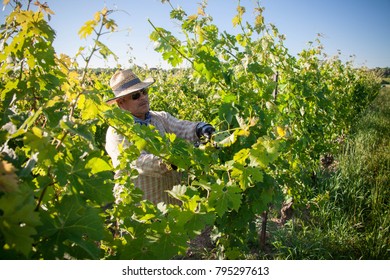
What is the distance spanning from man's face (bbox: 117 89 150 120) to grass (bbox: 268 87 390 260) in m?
2.11

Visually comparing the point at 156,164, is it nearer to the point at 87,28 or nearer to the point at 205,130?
the point at 205,130

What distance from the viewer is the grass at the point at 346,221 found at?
3100 mm

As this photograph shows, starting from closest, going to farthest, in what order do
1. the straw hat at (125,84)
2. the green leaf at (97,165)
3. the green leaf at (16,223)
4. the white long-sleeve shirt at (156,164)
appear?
the green leaf at (16,223)
the green leaf at (97,165)
the white long-sleeve shirt at (156,164)
the straw hat at (125,84)

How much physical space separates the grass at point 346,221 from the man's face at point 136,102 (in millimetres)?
2111

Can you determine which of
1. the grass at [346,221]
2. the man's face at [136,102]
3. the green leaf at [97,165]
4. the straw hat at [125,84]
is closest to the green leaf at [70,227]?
the green leaf at [97,165]

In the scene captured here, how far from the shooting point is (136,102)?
293 cm

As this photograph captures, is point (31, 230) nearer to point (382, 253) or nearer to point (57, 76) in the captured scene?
point (57, 76)

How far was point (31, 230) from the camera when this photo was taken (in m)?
0.71

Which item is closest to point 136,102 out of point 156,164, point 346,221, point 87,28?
point 156,164

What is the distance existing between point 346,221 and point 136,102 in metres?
3.00

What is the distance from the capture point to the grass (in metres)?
3.10

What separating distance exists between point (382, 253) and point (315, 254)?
67 centimetres

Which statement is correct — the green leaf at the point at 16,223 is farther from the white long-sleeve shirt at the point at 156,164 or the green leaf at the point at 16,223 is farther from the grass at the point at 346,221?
the grass at the point at 346,221

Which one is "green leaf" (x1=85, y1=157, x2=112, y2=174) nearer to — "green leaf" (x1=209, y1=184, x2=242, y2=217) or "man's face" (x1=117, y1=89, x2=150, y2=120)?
"green leaf" (x1=209, y1=184, x2=242, y2=217)
